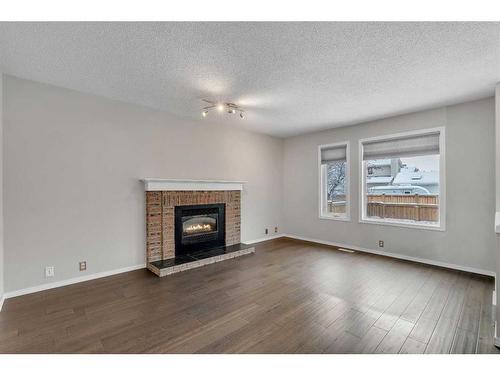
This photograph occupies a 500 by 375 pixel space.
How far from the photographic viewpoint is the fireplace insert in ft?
13.7

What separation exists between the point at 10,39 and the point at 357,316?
13.5 feet

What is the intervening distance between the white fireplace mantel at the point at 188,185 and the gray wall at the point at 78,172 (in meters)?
0.24

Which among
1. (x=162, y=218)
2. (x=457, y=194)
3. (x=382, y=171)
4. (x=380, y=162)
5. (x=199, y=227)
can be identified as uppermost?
(x=380, y=162)

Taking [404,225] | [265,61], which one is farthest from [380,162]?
[265,61]

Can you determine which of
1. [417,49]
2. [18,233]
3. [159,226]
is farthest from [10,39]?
[417,49]

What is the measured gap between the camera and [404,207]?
14.3ft

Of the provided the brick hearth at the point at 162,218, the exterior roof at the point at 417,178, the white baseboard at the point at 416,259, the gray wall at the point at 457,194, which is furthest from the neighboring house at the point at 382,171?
the brick hearth at the point at 162,218

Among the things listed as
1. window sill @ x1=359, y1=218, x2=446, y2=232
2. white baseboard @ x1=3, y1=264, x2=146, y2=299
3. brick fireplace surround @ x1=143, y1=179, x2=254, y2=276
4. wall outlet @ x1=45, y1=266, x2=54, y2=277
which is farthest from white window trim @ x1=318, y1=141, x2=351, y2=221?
wall outlet @ x1=45, y1=266, x2=54, y2=277

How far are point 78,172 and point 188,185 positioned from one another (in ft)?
5.27

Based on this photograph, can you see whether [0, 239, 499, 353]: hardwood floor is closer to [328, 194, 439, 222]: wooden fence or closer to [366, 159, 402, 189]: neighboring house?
[328, 194, 439, 222]: wooden fence

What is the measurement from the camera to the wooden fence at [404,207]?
4.07 m

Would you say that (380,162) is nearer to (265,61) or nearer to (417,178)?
(417,178)

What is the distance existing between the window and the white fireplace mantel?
78.0 inches

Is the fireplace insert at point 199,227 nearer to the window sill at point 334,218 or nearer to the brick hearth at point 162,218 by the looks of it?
the brick hearth at point 162,218
